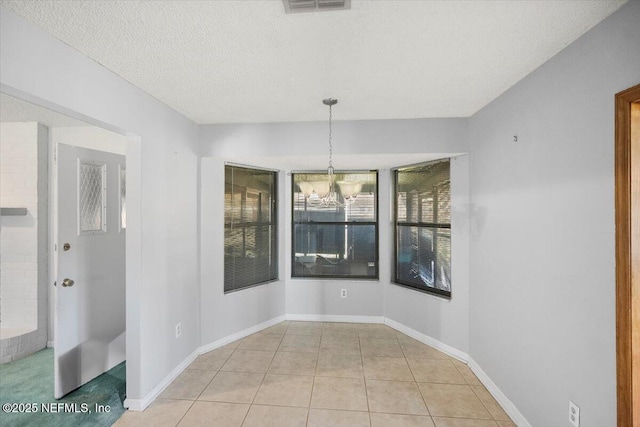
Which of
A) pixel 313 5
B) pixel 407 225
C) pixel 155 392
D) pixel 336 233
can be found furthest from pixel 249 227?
pixel 313 5

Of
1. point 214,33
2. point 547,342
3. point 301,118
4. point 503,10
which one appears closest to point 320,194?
point 301,118

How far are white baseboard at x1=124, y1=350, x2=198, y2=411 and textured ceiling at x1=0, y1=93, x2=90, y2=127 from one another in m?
2.66

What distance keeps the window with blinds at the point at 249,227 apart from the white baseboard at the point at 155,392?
34.7 inches

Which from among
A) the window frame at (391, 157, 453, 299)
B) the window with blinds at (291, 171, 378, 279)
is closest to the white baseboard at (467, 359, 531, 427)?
the window frame at (391, 157, 453, 299)

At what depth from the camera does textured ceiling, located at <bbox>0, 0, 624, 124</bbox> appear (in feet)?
4.73

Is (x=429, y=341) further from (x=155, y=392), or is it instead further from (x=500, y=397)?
(x=155, y=392)

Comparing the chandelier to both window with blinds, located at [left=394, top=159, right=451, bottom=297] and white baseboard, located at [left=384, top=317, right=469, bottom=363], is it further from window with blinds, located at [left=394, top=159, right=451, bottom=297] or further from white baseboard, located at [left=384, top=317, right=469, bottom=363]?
white baseboard, located at [left=384, top=317, right=469, bottom=363]

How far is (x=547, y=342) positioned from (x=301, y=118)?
9.08 ft

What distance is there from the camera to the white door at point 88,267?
2.45 m

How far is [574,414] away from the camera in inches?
67.3

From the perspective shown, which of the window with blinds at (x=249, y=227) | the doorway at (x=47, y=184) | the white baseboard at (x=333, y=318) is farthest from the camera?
the white baseboard at (x=333, y=318)

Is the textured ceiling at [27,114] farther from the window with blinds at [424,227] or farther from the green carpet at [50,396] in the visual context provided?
the window with blinds at [424,227]

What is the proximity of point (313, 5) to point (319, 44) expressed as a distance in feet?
1.09

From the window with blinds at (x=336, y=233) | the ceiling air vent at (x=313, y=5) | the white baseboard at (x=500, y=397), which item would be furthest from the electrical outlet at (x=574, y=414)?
the window with blinds at (x=336, y=233)
